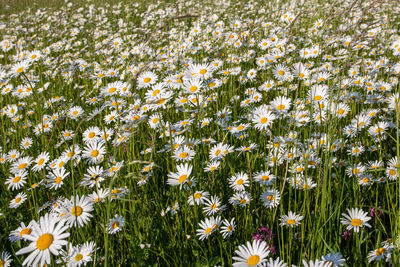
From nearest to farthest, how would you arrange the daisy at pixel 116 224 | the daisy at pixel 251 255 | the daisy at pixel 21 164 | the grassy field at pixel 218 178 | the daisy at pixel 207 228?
the daisy at pixel 251 255
the grassy field at pixel 218 178
the daisy at pixel 207 228
the daisy at pixel 116 224
the daisy at pixel 21 164

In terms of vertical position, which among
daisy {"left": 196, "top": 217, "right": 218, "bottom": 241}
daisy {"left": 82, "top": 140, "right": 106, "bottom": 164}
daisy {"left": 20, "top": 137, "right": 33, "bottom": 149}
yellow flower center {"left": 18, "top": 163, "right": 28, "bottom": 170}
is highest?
daisy {"left": 20, "top": 137, "right": 33, "bottom": 149}

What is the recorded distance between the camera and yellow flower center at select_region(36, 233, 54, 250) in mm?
1049

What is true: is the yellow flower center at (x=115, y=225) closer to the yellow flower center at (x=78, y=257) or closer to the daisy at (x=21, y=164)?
the yellow flower center at (x=78, y=257)

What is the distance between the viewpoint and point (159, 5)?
8742mm

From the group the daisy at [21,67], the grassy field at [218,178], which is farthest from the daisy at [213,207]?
the daisy at [21,67]

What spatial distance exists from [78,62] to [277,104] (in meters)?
3.54

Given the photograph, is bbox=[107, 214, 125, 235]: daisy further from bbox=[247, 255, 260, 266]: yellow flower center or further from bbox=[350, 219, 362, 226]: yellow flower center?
bbox=[350, 219, 362, 226]: yellow flower center

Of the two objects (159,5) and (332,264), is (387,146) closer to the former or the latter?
(332,264)

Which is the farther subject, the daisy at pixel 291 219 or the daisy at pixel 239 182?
the daisy at pixel 239 182

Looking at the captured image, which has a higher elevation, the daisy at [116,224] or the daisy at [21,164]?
the daisy at [21,164]

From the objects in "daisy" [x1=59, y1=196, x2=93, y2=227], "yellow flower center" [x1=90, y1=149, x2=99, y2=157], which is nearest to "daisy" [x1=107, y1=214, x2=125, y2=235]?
"daisy" [x1=59, y1=196, x2=93, y2=227]

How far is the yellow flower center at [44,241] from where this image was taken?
41.3 inches

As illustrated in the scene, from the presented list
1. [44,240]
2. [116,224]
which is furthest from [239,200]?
[44,240]

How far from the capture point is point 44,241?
1058 millimetres
